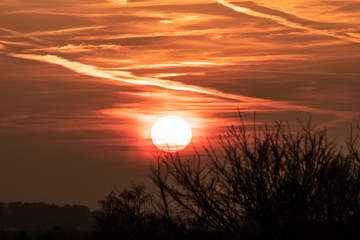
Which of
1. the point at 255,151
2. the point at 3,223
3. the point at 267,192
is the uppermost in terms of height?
the point at 3,223

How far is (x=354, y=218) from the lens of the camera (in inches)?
782

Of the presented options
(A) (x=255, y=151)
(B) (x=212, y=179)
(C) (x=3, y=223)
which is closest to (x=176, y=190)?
(B) (x=212, y=179)

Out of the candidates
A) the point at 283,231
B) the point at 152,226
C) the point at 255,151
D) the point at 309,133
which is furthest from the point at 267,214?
the point at 152,226

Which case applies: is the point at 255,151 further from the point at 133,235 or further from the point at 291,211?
the point at 133,235

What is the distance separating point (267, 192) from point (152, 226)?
595cm

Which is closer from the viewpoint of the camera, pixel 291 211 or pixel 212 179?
pixel 291 211

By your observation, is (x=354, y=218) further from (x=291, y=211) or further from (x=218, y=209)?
(x=218, y=209)

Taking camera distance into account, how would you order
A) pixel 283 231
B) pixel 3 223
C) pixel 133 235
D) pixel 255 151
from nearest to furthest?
pixel 283 231 → pixel 255 151 → pixel 133 235 → pixel 3 223

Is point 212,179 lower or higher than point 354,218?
higher

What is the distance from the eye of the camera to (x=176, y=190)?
2130 cm

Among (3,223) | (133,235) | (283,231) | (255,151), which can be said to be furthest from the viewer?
(3,223)

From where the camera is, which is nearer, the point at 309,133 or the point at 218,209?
the point at 218,209

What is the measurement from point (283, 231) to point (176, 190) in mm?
3955

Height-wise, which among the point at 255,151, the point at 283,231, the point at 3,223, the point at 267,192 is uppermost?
the point at 3,223
